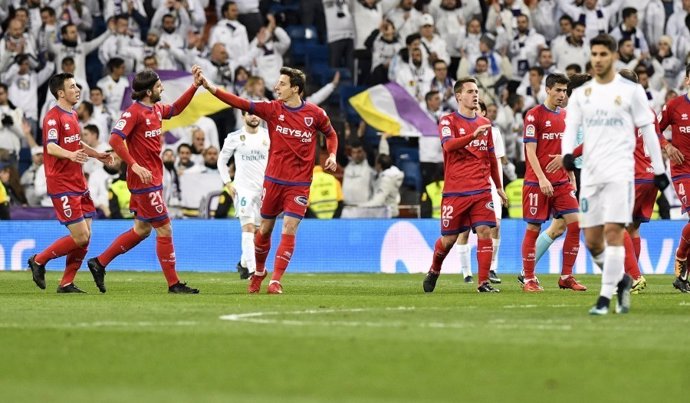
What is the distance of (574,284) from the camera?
17172mm

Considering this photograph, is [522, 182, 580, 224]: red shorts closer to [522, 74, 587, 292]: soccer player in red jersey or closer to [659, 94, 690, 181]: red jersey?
[522, 74, 587, 292]: soccer player in red jersey

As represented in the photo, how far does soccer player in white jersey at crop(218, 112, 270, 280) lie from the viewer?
2112 cm

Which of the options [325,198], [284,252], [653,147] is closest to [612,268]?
[653,147]

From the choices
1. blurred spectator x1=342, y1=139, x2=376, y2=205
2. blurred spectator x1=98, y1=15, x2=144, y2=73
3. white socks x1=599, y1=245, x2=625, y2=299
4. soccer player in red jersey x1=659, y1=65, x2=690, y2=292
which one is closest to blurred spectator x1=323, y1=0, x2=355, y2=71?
blurred spectator x1=342, y1=139, x2=376, y2=205

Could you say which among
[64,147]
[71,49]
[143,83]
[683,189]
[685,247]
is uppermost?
[71,49]

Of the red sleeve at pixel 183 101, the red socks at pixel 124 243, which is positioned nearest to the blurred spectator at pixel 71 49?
the red socks at pixel 124 243

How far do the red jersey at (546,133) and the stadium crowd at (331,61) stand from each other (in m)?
8.89

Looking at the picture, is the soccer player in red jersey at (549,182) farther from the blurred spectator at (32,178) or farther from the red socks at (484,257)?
the blurred spectator at (32,178)

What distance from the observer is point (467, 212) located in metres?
16.6

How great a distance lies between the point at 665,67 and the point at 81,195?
1616cm

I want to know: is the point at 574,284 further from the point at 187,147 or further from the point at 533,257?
the point at 187,147

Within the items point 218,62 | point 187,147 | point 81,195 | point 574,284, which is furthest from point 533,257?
point 218,62

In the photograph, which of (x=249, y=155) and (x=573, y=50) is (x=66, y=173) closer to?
(x=249, y=155)

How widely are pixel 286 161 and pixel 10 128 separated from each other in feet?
41.5
